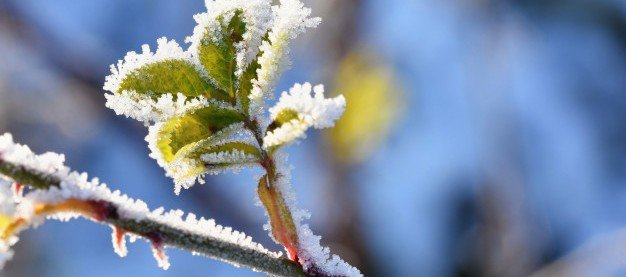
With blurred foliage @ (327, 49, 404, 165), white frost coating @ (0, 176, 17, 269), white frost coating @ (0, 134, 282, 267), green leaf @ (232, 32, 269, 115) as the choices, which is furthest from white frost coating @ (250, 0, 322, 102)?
blurred foliage @ (327, 49, 404, 165)

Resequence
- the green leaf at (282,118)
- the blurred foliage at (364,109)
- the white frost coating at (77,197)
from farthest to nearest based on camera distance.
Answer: the blurred foliage at (364,109), the green leaf at (282,118), the white frost coating at (77,197)

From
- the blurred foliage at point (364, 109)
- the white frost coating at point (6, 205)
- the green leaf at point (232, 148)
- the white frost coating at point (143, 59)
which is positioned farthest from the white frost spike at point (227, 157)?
the blurred foliage at point (364, 109)

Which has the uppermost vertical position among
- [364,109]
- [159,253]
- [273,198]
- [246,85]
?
[364,109]

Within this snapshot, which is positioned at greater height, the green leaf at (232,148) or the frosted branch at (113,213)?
the green leaf at (232,148)

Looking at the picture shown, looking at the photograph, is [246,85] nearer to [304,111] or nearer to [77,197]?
[304,111]

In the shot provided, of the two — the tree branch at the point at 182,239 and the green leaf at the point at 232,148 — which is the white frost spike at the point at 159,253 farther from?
the green leaf at the point at 232,148

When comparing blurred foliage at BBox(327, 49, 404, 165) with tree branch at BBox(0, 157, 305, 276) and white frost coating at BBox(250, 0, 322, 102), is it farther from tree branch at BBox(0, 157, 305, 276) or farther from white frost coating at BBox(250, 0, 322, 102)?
tree branch at BBox(0, 157, 305, 276)

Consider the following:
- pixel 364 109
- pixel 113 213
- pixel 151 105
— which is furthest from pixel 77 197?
pixel 364 109
